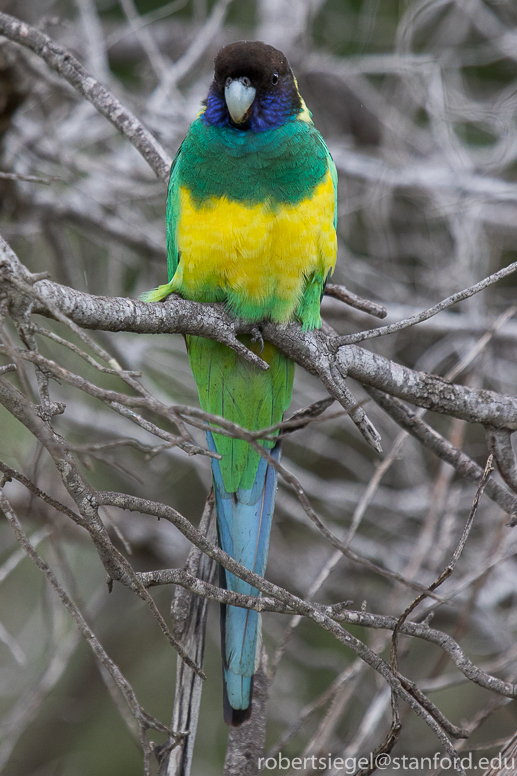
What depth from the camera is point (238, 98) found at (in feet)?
8.07

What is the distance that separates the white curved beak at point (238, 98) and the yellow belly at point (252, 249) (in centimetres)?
34

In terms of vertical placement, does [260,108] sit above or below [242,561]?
above

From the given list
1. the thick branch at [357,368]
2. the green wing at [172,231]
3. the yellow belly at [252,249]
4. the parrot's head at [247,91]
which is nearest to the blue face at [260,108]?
the parrot's head at [247,91]

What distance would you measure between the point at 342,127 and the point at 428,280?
153 centimetres

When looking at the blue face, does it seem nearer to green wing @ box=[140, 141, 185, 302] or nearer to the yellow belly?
green wing @ box=[140, 141, 185, 302]

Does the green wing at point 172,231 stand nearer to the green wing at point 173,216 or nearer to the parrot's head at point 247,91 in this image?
the green wing at point 173,216

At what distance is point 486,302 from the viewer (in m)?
4.07

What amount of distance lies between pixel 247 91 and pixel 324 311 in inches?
50.9

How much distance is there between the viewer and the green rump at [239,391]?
8.47 feet

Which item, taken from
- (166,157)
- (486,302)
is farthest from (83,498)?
(486,302)

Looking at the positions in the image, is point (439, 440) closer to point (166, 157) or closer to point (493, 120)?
point (166, 157)

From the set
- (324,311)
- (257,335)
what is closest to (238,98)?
(257,335)

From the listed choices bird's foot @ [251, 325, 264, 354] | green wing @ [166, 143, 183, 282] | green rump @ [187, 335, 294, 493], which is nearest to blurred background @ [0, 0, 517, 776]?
green wing @ [166, 143, 183, 282]

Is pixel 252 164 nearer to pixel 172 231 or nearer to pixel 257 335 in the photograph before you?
pixel 172 231
